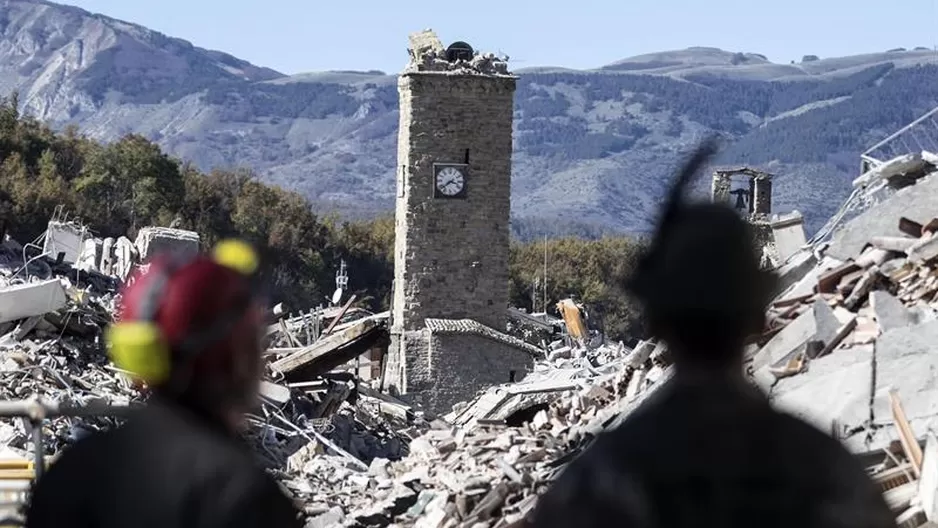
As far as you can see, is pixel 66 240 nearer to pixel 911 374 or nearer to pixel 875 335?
pixel 875 335

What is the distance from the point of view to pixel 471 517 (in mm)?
10930

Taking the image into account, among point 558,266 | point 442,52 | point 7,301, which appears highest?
point 442,52

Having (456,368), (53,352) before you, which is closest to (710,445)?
(53,352)

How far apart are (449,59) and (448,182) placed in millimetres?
2489

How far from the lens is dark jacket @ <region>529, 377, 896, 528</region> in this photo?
3584 mm

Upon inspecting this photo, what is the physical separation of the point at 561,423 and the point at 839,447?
33.3 feet

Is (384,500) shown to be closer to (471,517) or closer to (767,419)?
(471,517)

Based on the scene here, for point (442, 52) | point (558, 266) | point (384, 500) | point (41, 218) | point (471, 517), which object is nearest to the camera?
point (471, 517)

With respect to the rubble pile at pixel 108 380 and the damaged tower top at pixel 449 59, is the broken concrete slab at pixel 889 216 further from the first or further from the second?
the damaged tower top at pixel 449 59

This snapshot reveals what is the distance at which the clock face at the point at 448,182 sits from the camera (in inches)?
1506

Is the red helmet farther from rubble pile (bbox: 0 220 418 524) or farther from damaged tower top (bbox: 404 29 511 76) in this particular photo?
damaged tower top (bbox: 404 29 511 76)

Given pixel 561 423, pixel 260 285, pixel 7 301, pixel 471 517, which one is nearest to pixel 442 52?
pixel 7 301

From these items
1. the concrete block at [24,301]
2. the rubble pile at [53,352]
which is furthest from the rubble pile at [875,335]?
the concrete block at [24,301]

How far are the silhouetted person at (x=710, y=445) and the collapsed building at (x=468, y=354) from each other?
638 mm
